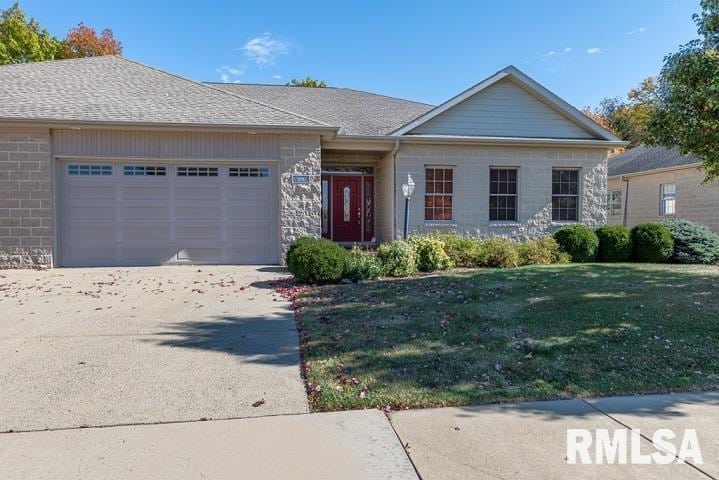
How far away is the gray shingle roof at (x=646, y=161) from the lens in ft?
65.5

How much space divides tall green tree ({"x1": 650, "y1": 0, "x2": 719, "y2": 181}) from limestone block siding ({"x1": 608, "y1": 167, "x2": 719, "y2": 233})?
32.5 ft

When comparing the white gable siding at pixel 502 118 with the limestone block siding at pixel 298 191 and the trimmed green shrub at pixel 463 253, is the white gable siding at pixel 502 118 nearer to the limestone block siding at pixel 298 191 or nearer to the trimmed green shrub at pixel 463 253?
the limestone block siding at pixel 298 191

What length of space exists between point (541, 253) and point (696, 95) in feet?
19.8

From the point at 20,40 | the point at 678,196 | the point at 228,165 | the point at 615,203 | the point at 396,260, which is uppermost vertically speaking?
the point at 20,40

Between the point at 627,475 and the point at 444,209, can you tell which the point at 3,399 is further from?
the point at 444,209

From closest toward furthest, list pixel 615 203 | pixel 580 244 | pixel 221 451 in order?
pixel 221 451
pixel 580 244
pixel 615 203

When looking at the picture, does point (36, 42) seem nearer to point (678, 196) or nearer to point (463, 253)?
point (463, 253)

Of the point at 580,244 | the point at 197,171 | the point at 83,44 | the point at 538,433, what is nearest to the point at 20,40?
the point at 83,44

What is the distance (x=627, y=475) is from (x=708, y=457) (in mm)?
649

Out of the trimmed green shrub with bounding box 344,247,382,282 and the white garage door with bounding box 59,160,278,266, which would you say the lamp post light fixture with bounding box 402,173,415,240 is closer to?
the trimmed green shrub with bounding box 344,247,382,282

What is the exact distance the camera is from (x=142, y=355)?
518cm

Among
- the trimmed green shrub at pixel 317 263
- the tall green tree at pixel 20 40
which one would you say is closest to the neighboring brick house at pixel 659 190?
the trimmed green shrub at pixel 317 263

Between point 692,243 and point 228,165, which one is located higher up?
point 228,165

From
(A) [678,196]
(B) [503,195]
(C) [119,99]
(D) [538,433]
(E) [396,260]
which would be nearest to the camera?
(D) [538,433]
